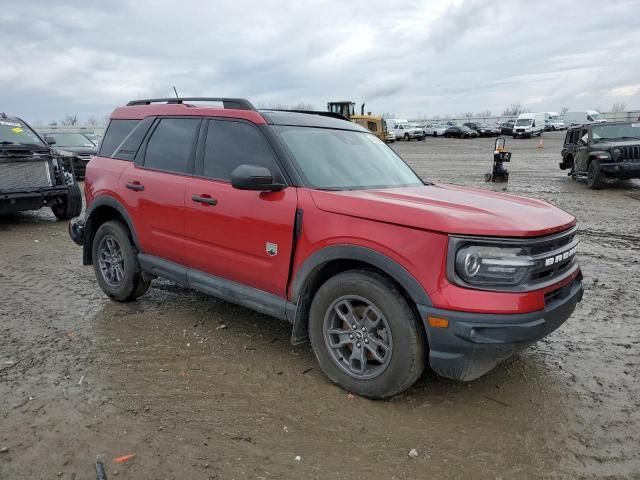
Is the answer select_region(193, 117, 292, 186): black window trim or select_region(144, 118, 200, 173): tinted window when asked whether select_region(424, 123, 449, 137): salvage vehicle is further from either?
select_region(193, 117, 292, 186): black window trim

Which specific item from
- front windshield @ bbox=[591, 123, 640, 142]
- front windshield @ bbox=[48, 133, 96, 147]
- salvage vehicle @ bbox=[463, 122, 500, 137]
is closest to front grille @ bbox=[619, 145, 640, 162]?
front windshield @ bbox=[591, 123, 640, 142]

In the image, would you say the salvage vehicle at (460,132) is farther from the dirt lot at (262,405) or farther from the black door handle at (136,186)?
the black door handle at (136,186)

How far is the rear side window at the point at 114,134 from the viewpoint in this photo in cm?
527

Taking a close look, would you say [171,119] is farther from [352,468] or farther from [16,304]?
[352,468]

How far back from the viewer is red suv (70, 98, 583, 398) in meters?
2.98

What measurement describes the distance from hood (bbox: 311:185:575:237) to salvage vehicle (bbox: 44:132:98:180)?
48.8 feet

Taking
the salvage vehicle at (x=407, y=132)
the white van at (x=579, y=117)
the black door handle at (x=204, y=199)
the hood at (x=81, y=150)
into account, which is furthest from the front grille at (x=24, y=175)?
the white van at (x=579, y=117)

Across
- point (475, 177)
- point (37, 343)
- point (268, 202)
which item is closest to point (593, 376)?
point (268, 202)

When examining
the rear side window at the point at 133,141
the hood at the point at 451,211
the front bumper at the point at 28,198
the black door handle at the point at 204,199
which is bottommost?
the front bumper at the point at 28,198

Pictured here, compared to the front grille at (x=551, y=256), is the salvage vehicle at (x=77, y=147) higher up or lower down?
lower down

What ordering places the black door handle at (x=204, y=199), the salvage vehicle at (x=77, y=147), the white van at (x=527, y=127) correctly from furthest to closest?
the white van at (x=527, y=127) → the salvage vehicle at (x=77, y=147) → the black door handle at (x=204, y=199)

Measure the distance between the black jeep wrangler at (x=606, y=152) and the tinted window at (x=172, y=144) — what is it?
41.9 feet

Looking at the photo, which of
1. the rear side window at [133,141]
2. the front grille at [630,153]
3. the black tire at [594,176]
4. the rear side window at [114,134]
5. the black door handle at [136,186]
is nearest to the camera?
the black door handle at [136,186]

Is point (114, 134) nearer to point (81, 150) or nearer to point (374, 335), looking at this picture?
point (374, 335)
